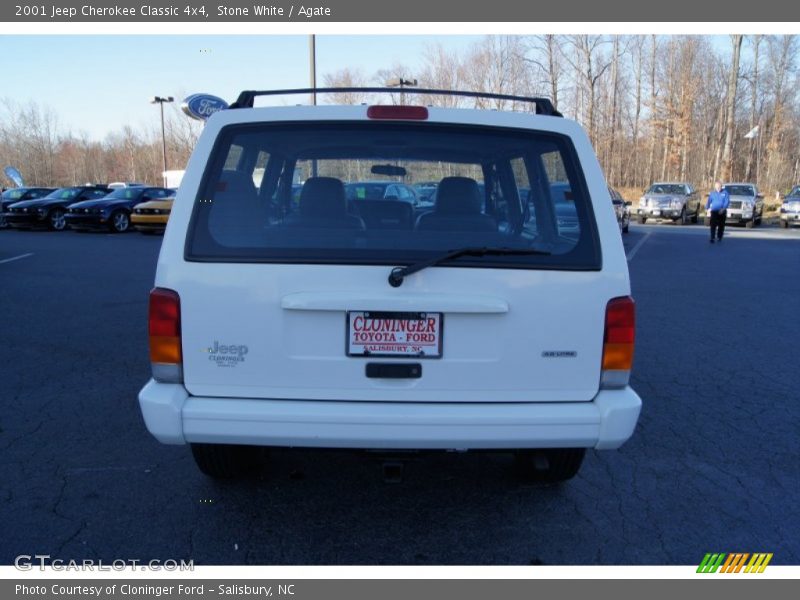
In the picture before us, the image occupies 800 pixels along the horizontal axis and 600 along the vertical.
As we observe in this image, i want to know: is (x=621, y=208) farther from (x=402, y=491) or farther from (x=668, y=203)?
(x=402, y=491)

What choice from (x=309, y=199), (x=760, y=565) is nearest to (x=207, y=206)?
(x=309, y=199)

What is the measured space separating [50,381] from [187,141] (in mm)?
68116

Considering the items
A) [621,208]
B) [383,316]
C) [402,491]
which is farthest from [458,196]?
[621,208]

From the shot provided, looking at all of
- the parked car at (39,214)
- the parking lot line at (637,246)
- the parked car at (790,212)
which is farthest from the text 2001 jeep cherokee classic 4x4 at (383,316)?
the parked car at (790,212)

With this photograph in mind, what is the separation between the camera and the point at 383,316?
8.91 feet

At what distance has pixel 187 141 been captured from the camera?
6844 centimetres

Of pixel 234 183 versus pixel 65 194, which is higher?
pixel 234 183

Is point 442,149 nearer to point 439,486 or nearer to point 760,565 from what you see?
point 439,486

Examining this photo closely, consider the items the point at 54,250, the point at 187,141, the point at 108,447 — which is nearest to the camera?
the point at 108,447

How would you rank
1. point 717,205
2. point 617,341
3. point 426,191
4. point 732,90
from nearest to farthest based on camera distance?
point 617,341 → point 426,191 → point 717,205 → point 732,90

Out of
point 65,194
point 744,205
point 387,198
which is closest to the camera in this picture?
point 387,198

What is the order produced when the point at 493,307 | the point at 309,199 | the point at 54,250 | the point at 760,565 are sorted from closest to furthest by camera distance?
the point at 493,307, the point at 760,565, the point at 309,199, the point at 54,250

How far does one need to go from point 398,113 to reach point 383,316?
906 mm

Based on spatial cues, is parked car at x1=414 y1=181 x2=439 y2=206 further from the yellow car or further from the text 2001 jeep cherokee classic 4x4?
the yellow car
